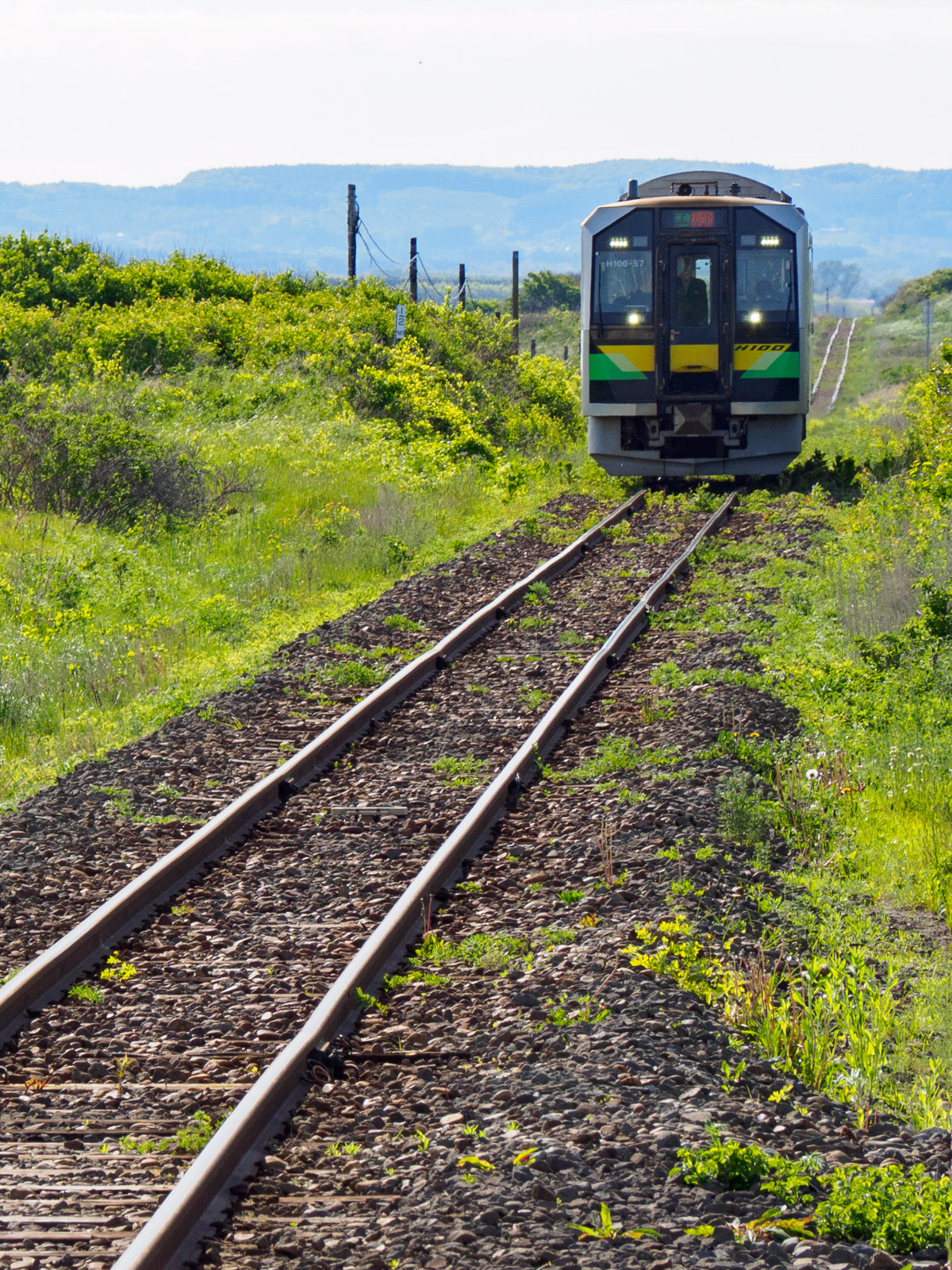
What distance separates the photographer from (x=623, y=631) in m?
11.3

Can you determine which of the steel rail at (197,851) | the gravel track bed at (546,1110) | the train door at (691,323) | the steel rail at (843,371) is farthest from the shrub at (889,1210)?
the steel rail at (843,371)

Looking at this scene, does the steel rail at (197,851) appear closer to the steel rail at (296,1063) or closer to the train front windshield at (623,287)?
the steel rail at (296,1063)

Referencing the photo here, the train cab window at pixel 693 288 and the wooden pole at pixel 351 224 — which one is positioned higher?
the wooden pole at pixel 351 224

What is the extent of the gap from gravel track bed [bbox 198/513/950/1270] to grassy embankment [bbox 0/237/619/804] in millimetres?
4006

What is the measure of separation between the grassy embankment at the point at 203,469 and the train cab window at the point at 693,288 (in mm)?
3843

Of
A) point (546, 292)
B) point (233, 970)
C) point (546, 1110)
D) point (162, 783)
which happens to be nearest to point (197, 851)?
point (233, 970)

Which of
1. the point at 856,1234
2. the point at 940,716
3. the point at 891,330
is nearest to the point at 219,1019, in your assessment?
the point at 856,1234

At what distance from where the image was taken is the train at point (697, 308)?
17.4 metres

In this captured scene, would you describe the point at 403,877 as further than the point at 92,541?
No

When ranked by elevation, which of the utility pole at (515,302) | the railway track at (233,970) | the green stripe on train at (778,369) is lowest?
the railway track at (233,970)

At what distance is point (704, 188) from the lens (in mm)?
18141

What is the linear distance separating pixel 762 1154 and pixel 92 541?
40.1ft

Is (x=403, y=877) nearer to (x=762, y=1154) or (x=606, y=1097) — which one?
(x=606, y=1097)

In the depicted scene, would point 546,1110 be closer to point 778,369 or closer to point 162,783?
point 162,783
